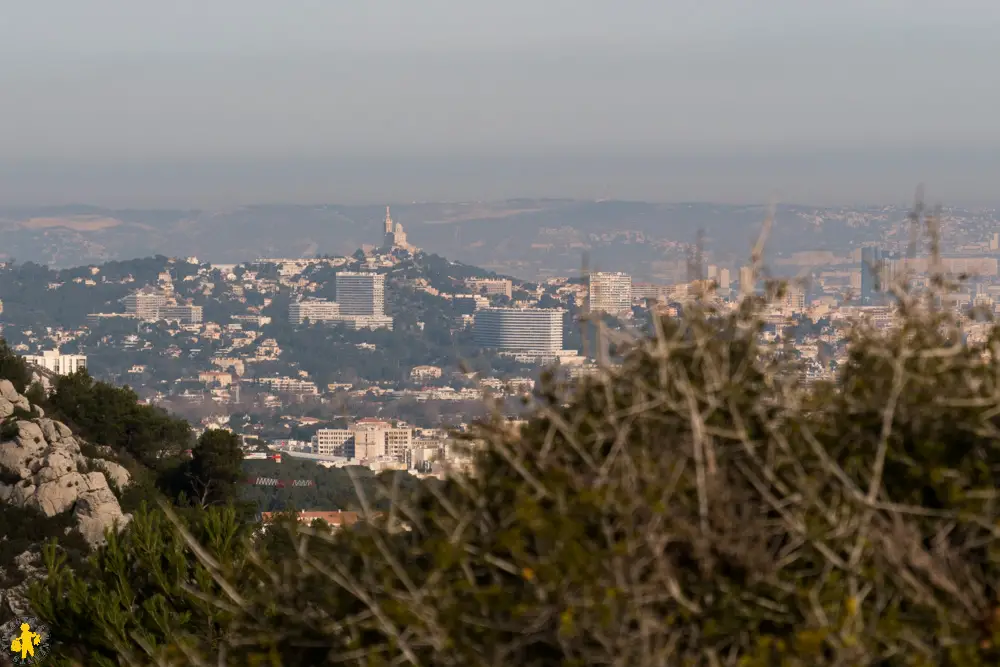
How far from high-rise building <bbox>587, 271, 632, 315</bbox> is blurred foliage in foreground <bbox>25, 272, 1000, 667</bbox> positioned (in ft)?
0.85

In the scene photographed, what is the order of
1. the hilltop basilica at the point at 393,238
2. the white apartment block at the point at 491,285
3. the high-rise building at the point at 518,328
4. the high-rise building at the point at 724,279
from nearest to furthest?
the high-rise building at the point at 724,279 → the high-rise building at the point at 518,328 → the white apartment block at the point at 491,285 → the hilltop basilica at the point at 393,238

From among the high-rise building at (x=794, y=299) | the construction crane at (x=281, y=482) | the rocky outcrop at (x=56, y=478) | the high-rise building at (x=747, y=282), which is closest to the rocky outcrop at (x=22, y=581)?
the rocky outcrop at (x=56, y=478)

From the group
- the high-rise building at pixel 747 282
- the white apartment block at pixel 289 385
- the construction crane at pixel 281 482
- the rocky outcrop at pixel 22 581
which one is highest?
the high-rise building at pixel 747 282

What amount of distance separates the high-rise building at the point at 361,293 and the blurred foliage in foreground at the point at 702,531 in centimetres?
13609

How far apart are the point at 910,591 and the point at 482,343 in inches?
4396

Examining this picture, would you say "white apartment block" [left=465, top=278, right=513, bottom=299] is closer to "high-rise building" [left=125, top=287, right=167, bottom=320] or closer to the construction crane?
"high-rise building" [left=125, top=287, right=167, bottom=320]

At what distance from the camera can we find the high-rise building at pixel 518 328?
310 ft

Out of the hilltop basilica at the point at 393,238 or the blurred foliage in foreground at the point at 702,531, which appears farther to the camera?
the hilltop basilica at the point at 393,238

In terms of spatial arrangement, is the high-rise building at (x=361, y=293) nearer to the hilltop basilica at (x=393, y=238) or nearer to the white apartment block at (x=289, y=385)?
the hilltop basilica at (x=393, y=238)

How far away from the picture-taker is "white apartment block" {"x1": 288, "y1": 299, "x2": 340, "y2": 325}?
143 meters

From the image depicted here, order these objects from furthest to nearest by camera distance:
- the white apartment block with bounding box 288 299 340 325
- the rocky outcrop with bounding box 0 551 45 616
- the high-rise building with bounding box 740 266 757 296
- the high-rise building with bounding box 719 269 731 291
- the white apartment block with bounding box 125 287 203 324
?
the white apartment block with bounding box 288 299 340 325 < the white apartment block with bounding box 125 287 203 324 < the rocky outcrop with bounding box 0 551 45 616 < the high-rise building with bounding box 719 269 731 291 < the high-rise building with bounding box 740 266 757 296

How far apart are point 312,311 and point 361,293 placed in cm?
523

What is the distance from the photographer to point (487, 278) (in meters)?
138

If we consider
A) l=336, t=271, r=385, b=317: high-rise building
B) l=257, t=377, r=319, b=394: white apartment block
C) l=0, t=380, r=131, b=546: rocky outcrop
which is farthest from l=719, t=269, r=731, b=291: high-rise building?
l=336, t=271, r=385, b=317: high-rise building
